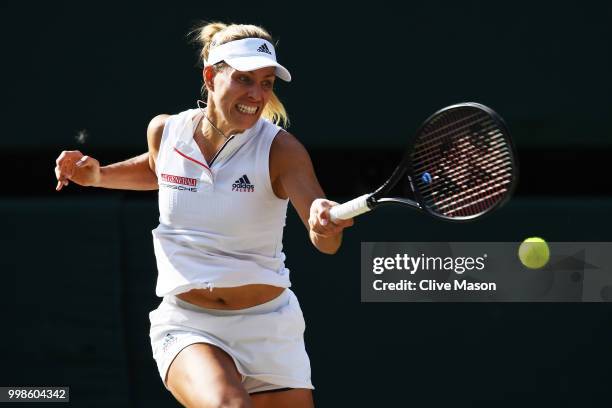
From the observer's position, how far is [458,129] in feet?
10.5

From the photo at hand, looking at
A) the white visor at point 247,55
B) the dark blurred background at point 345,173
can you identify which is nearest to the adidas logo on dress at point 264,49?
the white visor at point 247,55

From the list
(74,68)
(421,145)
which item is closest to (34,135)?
(74,68)

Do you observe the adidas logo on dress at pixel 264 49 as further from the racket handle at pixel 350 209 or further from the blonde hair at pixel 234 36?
the racket handle at pixel 350 209

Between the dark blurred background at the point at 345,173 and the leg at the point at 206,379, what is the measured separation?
1408 mm

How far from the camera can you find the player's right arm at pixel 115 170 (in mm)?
3701

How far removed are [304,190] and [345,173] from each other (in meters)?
1.64

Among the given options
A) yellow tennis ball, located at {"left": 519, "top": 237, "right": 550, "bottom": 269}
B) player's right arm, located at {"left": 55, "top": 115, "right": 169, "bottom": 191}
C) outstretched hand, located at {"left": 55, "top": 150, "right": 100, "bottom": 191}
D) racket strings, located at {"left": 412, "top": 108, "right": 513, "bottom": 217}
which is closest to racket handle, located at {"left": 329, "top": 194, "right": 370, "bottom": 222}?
racket strings, located at {"left": 412, "top": 108, "right": 513, "bottom": 217}

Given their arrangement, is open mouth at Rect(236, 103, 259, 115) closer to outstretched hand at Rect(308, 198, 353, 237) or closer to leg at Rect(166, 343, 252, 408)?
outstretched hand at Rect(308, 198, 353, 237)

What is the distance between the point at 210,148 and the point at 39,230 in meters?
1.54

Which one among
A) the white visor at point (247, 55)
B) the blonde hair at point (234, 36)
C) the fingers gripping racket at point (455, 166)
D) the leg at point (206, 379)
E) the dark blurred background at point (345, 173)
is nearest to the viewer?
the fingers gripping racket at point (455, 166)

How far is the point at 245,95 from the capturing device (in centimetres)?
339

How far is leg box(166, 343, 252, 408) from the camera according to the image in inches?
126

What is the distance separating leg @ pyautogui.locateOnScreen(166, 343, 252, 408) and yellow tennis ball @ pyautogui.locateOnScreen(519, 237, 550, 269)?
1.65 meters

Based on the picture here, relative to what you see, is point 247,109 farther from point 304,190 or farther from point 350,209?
point 350,209
